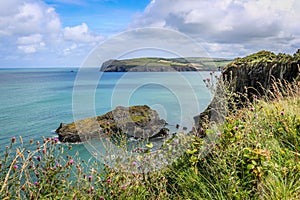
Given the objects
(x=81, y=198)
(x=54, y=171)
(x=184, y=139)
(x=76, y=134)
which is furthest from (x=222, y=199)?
(x=76, y=134)

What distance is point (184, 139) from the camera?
4270 mm

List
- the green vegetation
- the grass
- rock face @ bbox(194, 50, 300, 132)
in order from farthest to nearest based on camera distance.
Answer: the green vegetation, rock face @ bbox(194, 50, 300, 132), the grass

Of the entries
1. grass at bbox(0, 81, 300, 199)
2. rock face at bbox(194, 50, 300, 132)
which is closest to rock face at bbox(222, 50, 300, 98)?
rock face at bbox(194, 50, 300, 132)

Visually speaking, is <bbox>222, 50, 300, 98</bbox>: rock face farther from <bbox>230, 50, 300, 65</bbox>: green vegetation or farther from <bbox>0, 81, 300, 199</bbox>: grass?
<bbox>0, 81, 300, 199</bbox>: grass

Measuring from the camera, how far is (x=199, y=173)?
3.48 metres

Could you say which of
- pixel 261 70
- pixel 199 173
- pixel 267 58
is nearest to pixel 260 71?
pixel 261 70

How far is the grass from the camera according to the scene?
9.44 ft

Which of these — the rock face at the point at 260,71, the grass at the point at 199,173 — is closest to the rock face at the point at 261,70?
the rock face at the point at 260,71

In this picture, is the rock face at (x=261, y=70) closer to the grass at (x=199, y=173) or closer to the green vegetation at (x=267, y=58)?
the green vegetation at (x=267, y=58)

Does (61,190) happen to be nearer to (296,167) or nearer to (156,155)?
(156,155)

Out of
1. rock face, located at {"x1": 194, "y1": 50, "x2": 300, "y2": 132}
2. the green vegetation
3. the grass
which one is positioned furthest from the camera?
the green vegetation

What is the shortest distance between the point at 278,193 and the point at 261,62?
7.79m

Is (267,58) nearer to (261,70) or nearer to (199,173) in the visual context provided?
(261,70)

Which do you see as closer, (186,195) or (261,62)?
(186,195)
